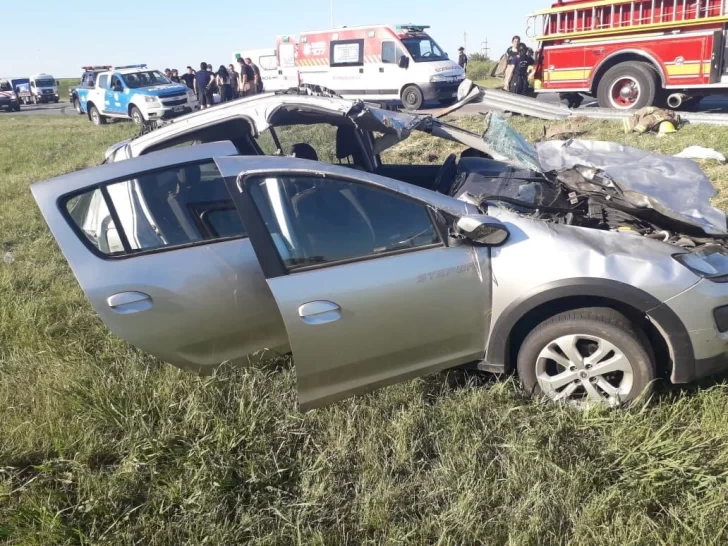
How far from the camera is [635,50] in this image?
10523mm

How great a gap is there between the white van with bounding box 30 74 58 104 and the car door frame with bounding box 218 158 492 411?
42684mm

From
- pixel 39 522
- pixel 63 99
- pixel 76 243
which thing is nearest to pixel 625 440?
pixel 39 522

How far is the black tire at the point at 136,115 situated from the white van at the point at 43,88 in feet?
78.5

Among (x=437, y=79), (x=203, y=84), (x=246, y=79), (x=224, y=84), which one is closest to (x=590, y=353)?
(x=437, y=79)

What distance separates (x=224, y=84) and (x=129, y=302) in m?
18.1

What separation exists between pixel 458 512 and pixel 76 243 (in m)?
2.10

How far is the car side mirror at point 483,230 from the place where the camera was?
107 inches

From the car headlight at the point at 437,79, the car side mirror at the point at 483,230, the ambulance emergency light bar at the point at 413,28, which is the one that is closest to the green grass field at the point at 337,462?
the car side mirror at the point at 483,230

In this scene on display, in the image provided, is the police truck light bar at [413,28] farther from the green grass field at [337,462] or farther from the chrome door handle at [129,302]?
the chrome door handle at [129,302]

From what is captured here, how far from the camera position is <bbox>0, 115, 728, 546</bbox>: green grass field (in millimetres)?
2256

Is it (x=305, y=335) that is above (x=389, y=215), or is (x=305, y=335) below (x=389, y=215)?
below

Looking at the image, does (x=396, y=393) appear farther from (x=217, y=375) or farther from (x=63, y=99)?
(x=63, y=99)

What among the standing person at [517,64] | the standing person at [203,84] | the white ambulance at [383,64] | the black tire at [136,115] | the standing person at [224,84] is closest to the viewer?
the standing person at [517,64]

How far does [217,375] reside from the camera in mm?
3031
